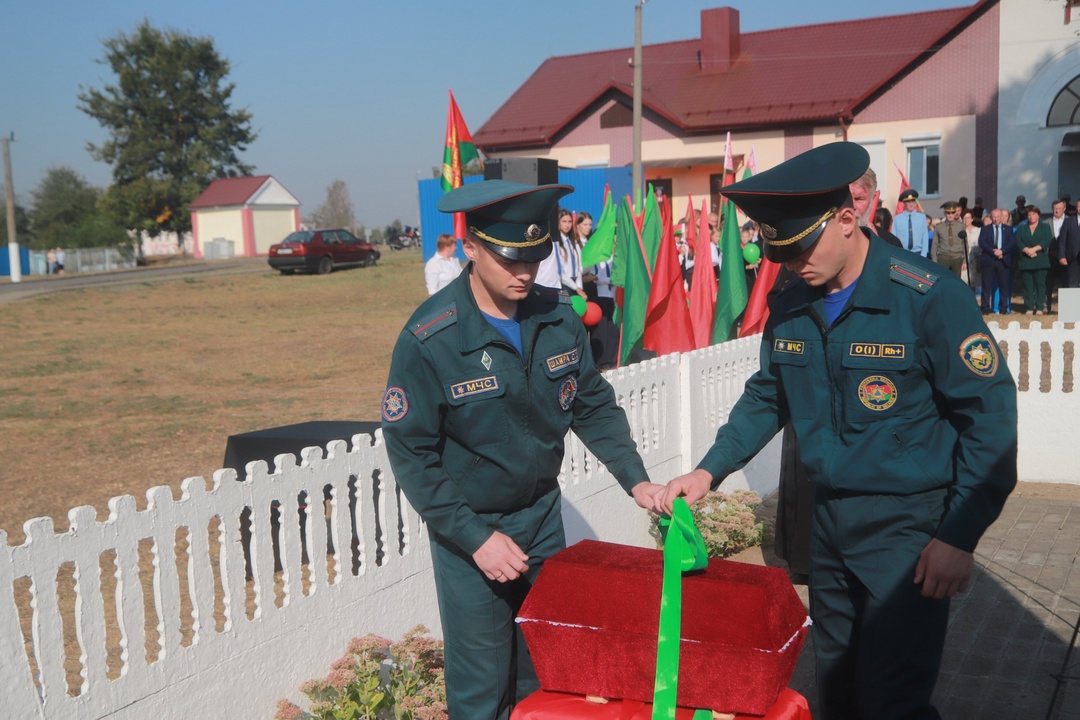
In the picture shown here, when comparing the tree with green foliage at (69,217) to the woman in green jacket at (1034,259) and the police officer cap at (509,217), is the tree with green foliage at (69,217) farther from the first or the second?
the police officer cap at (509,217)

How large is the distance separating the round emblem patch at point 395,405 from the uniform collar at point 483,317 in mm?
228

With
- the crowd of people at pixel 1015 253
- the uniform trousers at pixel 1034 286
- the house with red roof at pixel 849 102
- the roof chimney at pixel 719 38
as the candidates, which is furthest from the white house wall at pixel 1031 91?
the uniform trousers at pixel 1034 286

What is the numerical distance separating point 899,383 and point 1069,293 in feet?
27.4

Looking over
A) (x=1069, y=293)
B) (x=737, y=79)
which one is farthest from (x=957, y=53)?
(x=1069, y=293)

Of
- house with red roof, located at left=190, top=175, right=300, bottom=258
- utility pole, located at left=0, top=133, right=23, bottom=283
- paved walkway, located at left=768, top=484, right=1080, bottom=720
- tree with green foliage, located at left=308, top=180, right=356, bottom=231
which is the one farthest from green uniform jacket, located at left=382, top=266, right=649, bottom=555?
tree with green foliage, located at left=308, top=180, right=356, bottom=231

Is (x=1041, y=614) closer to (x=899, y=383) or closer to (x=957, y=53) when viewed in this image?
(x=899, y=383)

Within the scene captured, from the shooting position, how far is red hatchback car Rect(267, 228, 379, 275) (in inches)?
1267

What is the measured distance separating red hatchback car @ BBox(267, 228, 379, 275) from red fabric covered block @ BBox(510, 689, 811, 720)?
30.5 meters

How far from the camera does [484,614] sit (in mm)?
3219

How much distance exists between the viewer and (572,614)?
99.5 inches

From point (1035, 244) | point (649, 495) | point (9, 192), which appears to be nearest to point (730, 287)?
point (649, 495)

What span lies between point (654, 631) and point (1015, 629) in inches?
142

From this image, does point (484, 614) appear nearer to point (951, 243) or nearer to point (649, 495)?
point (649, 495)

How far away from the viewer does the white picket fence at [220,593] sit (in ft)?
10.7
